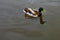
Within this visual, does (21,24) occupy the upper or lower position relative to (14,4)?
lower

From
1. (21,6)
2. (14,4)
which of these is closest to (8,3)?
(14,4)

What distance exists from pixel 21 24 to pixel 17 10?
412 mm

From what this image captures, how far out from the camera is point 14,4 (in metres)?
2.49

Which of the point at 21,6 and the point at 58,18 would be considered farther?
the point at 21,6

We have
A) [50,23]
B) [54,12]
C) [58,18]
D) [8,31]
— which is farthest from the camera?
[54,12]

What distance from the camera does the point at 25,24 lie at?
76.1 inches

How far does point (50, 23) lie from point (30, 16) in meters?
0.31

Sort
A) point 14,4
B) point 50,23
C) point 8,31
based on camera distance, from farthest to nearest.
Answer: point 14,4, point 50,23, point 8,31

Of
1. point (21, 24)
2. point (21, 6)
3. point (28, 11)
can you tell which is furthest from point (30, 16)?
point (21, 6)

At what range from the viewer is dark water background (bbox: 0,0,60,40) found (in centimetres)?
175

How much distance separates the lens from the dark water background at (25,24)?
1.75 meters

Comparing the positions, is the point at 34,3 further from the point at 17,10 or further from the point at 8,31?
the point at 8,31

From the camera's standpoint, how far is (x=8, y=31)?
6.00ft

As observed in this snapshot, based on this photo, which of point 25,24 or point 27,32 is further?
point 25,24
